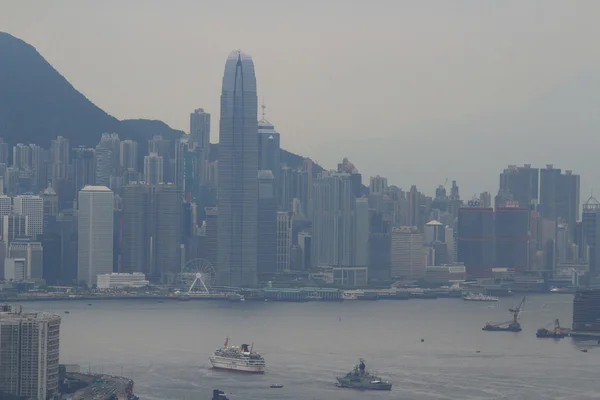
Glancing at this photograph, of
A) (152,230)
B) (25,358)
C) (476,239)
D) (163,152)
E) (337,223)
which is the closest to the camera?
(25,358)

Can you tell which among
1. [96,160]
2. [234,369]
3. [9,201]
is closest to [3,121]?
[96,160]

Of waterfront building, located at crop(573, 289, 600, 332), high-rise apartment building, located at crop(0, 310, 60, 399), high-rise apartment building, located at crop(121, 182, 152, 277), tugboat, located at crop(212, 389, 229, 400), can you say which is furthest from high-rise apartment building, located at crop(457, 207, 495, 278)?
high-rise apartment building, located at crop(0, 310, 60, 399)

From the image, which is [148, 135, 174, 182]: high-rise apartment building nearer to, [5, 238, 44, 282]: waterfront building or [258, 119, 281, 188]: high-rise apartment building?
[258, 119, 281, 188]: high-rise apartment building

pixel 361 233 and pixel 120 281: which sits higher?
pixel 361 233

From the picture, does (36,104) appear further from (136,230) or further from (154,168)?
(136,230)

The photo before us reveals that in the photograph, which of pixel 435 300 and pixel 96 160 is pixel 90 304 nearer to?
pixel 435 300

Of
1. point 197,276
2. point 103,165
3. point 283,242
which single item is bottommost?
point 197,276

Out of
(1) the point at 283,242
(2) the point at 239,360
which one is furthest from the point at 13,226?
(2) the point at 239,360
